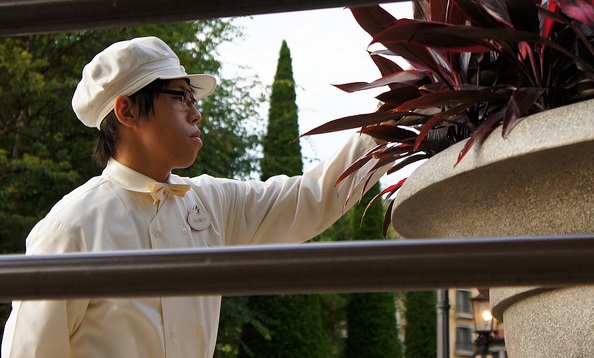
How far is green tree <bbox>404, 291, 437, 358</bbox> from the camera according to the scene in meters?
23.9

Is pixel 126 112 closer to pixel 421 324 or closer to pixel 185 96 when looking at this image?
pixel 185 96

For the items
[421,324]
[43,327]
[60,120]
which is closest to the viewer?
[43,327]

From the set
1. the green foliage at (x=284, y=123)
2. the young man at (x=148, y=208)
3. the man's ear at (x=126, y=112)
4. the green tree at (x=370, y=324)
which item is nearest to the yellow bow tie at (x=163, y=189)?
the young man at (x=148, y=208)

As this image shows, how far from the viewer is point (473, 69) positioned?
1.70m

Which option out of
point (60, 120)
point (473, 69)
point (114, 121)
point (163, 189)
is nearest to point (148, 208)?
point (163, 189)

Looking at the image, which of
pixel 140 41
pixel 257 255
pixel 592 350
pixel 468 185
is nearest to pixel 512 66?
pixel 468 185

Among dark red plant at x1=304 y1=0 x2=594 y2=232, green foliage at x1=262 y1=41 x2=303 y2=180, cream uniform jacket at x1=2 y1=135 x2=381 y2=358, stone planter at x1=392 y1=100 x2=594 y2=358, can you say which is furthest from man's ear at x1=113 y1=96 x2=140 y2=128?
green foliage at x1=262 y1=41 x2=303 y2=180

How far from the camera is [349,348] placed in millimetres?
22984

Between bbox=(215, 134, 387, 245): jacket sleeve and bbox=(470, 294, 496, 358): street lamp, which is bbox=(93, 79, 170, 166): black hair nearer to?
bbox=(215, 134, 387, 245): jacket sleeve

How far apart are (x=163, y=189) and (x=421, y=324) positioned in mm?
21914

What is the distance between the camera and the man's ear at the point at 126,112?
2906mm

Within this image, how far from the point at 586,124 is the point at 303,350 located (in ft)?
57.8

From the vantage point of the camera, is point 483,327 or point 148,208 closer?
point 148,208

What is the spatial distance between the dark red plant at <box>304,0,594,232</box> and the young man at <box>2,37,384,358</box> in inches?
24.7
